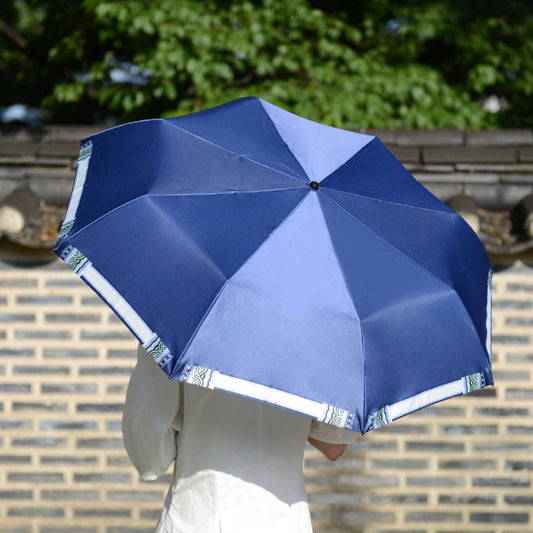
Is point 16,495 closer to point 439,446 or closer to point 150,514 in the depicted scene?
point 150,514

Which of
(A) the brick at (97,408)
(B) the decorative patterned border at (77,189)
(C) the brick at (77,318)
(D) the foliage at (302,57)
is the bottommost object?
(A) the brick at (97,408)

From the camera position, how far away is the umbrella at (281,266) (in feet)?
5.16

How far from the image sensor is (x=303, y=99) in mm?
7250

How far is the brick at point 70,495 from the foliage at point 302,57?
4003 mm

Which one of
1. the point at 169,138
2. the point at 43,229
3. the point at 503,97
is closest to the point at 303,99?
the point at 503,97

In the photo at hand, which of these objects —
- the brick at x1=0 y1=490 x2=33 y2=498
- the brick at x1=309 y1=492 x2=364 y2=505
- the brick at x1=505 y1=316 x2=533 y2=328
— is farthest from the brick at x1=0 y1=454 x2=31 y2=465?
the brick at x1=505 y1=316 x2=533 y2=328

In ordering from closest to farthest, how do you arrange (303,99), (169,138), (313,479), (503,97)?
1. (169,138)
2. (313,479)
3. (303,99)
4. (503,97)

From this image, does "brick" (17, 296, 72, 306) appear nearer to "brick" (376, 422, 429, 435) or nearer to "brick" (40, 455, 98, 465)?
"brick" (40, 455, 98, 465)

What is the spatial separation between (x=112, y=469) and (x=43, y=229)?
4.21 feet

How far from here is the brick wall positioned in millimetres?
4016

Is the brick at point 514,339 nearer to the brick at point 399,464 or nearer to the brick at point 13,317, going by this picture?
the brick at point 399,464

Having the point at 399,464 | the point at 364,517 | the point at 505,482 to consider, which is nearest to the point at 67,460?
the point at 364,517

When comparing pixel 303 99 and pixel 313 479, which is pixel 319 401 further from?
pixel 303 99

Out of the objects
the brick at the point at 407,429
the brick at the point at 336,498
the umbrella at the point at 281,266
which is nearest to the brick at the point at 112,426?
the brick at the point at 336,498
